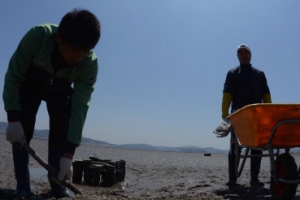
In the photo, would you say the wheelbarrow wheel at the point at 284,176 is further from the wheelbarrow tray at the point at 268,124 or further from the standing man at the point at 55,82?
the standing man at the point at 55,82

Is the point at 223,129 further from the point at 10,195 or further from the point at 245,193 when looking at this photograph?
the point at 10,195

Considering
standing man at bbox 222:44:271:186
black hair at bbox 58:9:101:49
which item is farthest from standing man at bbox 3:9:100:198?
standing man at bbox 222:44:271:186

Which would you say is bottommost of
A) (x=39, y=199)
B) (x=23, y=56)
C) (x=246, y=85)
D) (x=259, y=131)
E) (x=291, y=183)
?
(x=39, y=199)

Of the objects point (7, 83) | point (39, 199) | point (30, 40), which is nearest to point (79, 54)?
point (30, 40)

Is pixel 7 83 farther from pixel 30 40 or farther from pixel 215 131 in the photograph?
pixel 215 131

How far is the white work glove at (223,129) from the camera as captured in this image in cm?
514

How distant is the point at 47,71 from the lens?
11.1 feet

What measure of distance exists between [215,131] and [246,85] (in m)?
0.85

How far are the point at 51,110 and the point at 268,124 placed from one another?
2055mm

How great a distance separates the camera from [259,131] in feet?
13.2

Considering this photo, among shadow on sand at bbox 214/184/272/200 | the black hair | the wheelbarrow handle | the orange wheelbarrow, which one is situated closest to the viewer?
the black hair

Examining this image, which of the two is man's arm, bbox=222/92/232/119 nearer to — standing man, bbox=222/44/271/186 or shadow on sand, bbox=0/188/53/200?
standing man, bbox=222/44/271/186

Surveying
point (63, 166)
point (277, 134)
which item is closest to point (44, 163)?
point (63, 166)

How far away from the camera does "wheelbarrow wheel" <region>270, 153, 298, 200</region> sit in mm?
3787
